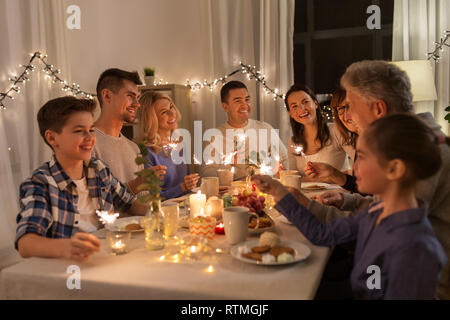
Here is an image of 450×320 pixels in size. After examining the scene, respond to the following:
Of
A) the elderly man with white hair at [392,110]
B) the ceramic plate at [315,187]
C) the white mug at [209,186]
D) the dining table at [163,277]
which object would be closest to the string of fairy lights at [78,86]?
the ceramic plate at [315,187]

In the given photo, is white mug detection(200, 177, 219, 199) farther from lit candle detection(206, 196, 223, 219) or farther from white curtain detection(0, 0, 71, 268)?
white curtain detection(0, 0, 71, 268)

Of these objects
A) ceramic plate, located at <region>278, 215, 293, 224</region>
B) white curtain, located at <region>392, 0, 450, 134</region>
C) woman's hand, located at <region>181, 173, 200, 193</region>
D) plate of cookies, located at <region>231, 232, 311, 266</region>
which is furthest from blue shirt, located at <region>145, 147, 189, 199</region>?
white curtain, located at <region>392, 0, 450, 134</region>

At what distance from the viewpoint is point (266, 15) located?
458 centimetres

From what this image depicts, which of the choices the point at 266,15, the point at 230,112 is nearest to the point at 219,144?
the point at 230,112

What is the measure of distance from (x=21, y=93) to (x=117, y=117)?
189 cm

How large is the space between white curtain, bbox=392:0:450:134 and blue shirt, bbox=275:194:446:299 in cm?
319

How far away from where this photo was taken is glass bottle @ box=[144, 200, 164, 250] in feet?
4.51

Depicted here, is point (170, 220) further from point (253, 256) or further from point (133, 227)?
point (253, 256)

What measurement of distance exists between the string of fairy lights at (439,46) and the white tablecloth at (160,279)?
345cm

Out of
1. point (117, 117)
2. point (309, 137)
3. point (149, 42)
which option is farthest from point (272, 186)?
point (149, 42)

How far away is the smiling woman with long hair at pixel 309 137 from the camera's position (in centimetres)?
326

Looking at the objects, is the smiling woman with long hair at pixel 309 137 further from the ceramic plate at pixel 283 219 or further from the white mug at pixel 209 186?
the ceramic plate at pixel 283 219

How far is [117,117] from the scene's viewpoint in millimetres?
2672

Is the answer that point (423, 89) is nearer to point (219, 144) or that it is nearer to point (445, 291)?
point (219, 144)
